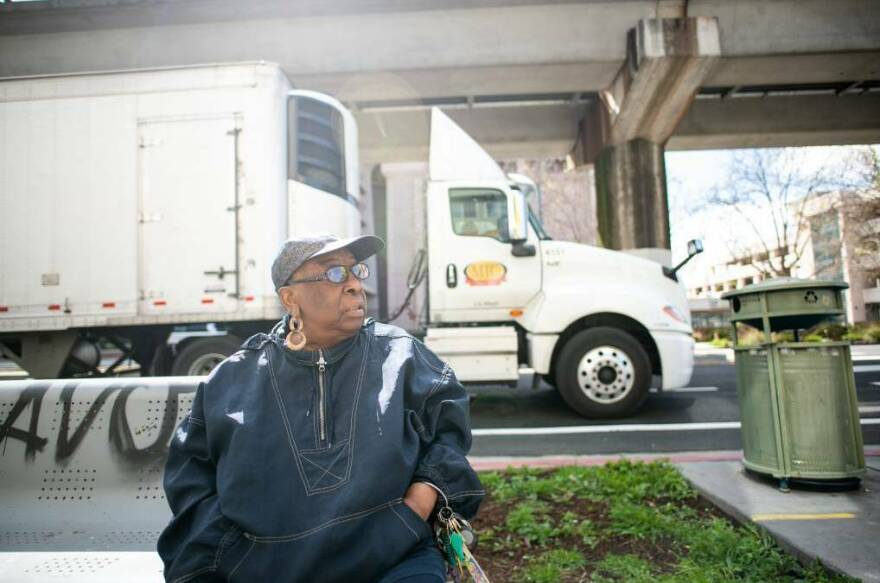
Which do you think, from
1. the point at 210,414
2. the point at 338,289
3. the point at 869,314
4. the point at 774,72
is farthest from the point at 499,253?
the point at 869,314

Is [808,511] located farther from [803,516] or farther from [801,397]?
[801,397]

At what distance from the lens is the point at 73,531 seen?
7.95 feet

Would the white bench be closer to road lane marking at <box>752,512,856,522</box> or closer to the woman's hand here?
the woman's hand

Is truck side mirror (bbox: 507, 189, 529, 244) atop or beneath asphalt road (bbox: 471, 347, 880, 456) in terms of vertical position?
atop

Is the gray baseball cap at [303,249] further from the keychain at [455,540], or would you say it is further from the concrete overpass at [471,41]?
the concrete overpass at [471,41]

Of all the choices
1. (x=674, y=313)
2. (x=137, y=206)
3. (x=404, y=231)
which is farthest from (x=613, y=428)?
(x=137, y=206)

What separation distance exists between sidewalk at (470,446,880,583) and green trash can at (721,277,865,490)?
129 millimetres

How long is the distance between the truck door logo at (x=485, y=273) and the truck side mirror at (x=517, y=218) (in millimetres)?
383

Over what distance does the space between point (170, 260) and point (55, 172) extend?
1685 millimetres

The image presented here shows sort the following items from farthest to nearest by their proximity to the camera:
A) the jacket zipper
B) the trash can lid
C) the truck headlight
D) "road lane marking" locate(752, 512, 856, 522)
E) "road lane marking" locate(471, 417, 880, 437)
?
1. the truck headlight
2. "road lane marking" locate(471, 417, 880, 437)
3. the trash can lid
4. "road lane marking" locate(752, 512, 856, 522)
5. the jacket zipper

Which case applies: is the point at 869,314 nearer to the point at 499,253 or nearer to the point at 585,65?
the point at 585,65

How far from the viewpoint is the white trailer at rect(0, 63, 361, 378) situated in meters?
5.84

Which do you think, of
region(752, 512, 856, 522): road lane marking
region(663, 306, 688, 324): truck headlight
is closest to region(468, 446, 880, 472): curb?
region(752, 512, 856, 522): road lane marking

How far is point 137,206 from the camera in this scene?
19.5ft
